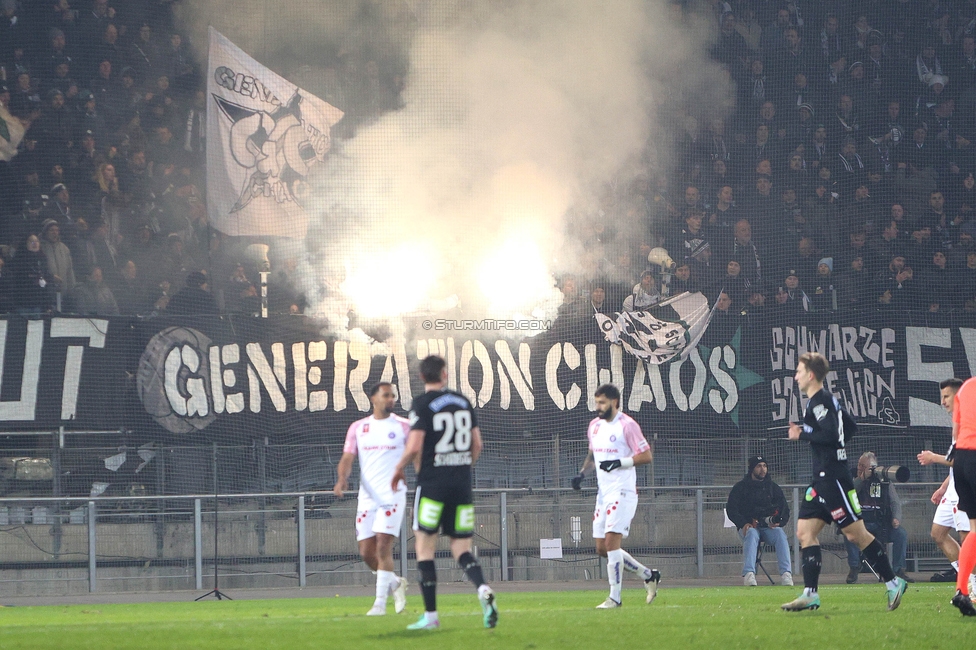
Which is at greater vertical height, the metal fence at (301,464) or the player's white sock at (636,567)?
the metal fence at (301,464)

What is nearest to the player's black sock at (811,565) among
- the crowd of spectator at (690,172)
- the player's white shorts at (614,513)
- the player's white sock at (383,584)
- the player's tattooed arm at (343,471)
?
the player's white shorts at (614,513)

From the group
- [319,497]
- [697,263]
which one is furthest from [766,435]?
[319,497]

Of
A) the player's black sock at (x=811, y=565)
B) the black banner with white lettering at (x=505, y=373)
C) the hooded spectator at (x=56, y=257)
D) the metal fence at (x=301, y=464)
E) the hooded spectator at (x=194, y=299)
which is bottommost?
the player's black sock at (x=811, y=565)

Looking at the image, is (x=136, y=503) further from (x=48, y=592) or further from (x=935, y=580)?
(x=935, y=580)

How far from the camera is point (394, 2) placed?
2052 cm

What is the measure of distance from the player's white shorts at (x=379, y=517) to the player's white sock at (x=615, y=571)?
1.84m

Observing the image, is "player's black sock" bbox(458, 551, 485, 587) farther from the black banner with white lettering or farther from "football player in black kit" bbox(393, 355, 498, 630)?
the black banner with white lettering

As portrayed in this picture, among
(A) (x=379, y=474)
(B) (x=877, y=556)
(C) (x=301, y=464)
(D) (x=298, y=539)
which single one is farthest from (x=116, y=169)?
(B) (x=877, y=556)

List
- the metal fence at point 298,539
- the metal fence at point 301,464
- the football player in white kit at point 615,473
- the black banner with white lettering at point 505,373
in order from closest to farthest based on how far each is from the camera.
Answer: the football player in white kit at point 615,473 → the metal fence at point 298,539 → the metal fence at point 301,464 → the black banner with white lettering at point 505,373

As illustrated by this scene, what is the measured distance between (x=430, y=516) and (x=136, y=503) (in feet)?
28.3

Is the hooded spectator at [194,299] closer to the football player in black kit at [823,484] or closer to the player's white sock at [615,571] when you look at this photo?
the player's white sock at [615,571]

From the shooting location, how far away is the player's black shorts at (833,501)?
28.1 feet

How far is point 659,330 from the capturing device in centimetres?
1788

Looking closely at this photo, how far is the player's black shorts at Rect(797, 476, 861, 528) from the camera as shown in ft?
28.1
